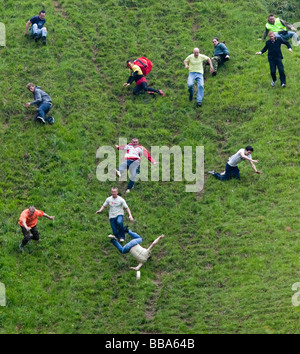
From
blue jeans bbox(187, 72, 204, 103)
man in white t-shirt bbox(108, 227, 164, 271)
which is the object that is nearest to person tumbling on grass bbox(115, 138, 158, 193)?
man in white t-shirt bbox(108, 227, 164, 271)

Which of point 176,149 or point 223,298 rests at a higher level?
point 176,149

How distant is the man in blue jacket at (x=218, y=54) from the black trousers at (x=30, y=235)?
1414 centimetres

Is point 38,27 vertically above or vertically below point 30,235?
above

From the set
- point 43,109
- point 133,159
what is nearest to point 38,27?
point 43,109

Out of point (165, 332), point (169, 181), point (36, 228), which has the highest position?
point (169, 181)

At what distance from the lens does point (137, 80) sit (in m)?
32.6

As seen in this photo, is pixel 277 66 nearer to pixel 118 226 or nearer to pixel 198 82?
pixel 198 82

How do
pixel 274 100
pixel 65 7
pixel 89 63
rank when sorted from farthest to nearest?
pixel 65 7 → pixel 89 63 → pixel 274 100

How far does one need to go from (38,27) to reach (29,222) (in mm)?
14353

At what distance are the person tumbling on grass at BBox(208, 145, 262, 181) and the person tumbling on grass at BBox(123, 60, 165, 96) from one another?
6.51 metres

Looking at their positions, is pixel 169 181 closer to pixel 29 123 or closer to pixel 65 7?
pixel 29 123

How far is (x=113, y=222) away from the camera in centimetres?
2466

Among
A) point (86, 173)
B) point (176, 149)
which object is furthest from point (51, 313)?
point (176, 149)

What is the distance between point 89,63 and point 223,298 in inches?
664
